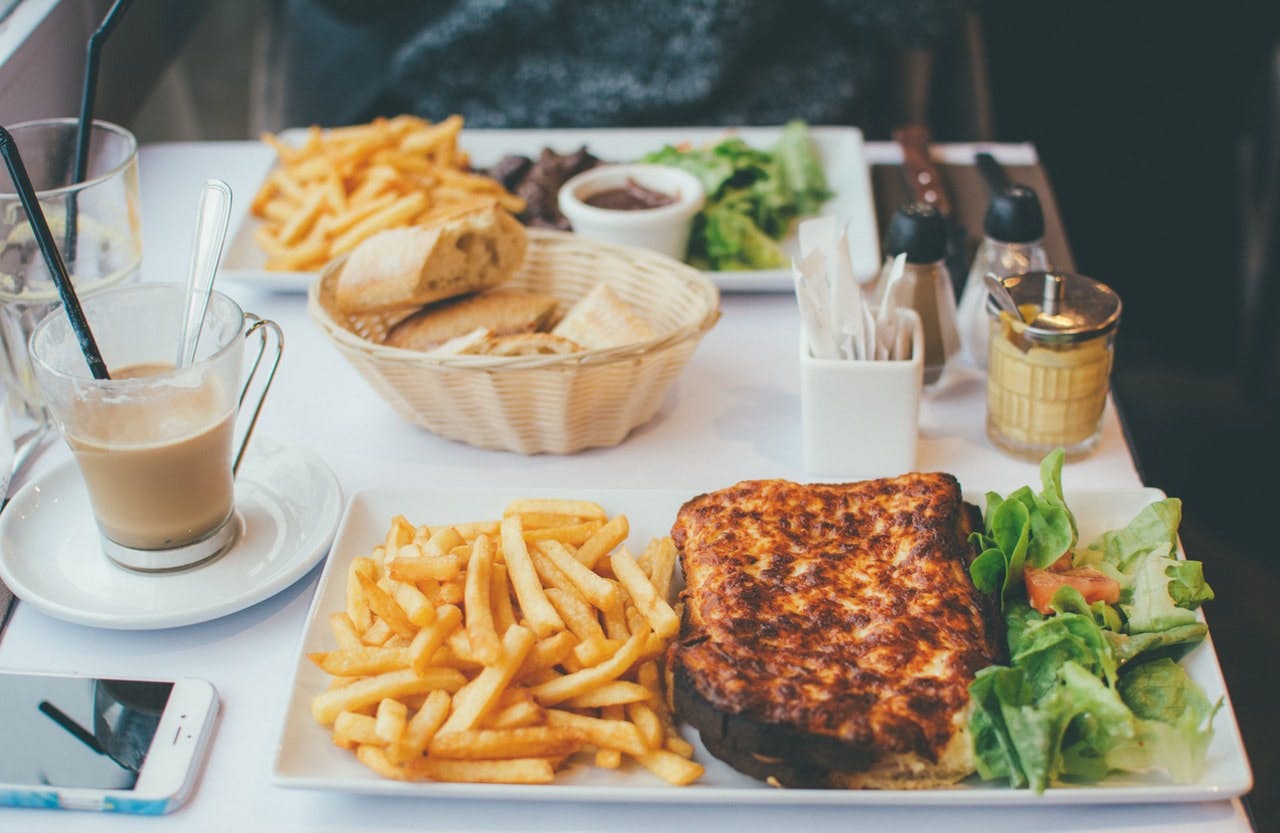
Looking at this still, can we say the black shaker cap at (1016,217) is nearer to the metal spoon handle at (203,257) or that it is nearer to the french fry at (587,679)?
the french fry at (587,679)

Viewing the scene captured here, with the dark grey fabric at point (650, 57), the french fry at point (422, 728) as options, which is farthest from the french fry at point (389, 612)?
the dark grey fabric at point (650, 57)

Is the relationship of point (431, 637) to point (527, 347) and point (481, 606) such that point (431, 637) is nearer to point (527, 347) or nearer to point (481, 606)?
point (481, 606)

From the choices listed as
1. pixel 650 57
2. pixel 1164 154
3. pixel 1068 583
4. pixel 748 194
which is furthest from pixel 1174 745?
pixel 1164 154

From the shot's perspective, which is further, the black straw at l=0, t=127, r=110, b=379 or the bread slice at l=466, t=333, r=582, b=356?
the bread slice at l=466, t=333, r=582, b=356

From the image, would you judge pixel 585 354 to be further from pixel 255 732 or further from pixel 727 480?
pixel 255 732

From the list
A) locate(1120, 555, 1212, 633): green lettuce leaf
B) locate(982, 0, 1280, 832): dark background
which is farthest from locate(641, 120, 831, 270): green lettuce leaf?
locate(982, 0, 1280, 832): dark background

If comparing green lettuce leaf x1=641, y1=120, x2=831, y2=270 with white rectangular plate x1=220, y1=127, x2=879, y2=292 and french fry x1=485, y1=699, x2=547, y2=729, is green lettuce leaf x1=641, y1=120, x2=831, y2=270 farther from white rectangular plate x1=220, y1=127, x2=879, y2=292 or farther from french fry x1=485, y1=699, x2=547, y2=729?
french fry x1=485, y1=699, x2=547, y2=729
